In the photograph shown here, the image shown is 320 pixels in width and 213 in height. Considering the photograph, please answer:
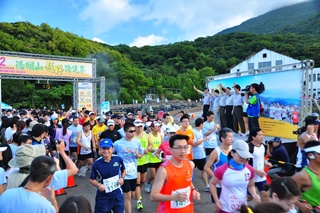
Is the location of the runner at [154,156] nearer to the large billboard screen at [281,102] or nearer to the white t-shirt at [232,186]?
the white t-shirt at [232,186]

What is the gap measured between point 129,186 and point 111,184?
0.84 m

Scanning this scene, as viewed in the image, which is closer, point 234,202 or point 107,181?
point 234,202

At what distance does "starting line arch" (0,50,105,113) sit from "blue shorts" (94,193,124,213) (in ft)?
49.3

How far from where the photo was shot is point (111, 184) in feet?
12.4

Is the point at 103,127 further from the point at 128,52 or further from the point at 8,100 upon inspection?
the point at 128,52

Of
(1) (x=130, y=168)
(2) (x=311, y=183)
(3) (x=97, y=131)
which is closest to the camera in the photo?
(2) (x=311, y=183)

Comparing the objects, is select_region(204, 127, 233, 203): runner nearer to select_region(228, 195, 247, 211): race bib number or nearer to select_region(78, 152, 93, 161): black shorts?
select_region(228, 195, 247, 211): race bib number

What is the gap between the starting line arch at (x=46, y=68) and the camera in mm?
15766

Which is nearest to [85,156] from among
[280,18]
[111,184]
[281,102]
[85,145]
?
[85,145]

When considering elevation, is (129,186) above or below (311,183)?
below

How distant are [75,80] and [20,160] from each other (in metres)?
16.8

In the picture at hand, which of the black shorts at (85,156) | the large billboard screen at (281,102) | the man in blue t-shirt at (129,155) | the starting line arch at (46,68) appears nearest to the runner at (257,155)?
the man in blue t-shirt at (129,155)

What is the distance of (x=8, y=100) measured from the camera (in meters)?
36.5

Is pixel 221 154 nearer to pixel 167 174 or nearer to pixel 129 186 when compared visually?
pixel 167 174
